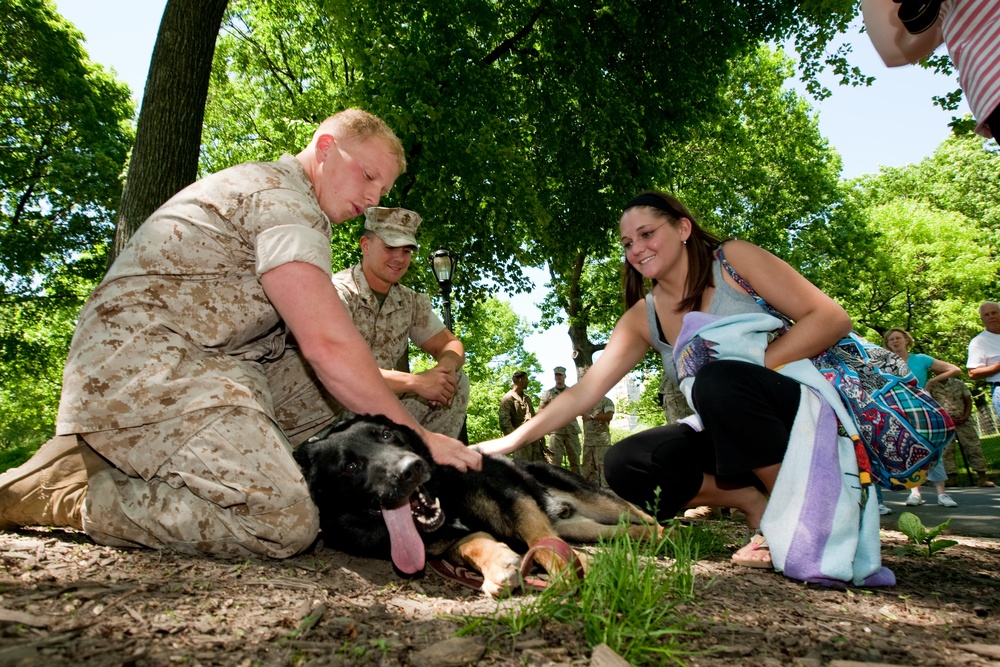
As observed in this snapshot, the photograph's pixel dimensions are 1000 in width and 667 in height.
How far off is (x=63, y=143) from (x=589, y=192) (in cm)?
1616

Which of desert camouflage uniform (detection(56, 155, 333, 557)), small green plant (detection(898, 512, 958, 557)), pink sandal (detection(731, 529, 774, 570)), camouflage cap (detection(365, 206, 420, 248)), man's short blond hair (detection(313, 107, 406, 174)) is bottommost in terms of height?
pink sandal (detection(731, 529, 774, 570))

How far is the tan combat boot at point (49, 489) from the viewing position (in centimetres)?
317

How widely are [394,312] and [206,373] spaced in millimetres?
2450

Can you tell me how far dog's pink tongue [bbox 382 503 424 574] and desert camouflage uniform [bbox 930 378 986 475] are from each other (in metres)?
11.0

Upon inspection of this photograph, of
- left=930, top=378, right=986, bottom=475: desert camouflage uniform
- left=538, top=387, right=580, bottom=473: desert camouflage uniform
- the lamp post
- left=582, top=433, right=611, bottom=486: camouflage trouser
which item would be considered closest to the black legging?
the lamp post

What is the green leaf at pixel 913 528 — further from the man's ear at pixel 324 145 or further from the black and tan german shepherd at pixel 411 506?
the man's ear at pixel 324 145

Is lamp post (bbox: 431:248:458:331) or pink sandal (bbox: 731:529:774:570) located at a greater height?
lamp post (bbox: 431:248:458:331)

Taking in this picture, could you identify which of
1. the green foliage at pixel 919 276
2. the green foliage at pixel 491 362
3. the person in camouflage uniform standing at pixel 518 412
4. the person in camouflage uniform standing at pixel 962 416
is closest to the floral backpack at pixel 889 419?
the person in camouflage uniform standing at pixel 962 416

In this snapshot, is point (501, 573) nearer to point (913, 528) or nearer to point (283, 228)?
point (283, 228)

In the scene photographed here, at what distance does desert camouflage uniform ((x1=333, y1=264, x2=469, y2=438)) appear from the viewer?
4957 millimetres

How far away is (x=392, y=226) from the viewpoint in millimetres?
5141

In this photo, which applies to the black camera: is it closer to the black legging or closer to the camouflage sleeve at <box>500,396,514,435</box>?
the black legging

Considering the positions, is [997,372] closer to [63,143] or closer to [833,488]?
[833,488]

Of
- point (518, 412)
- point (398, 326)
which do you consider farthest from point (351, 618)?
point (518, 412)
